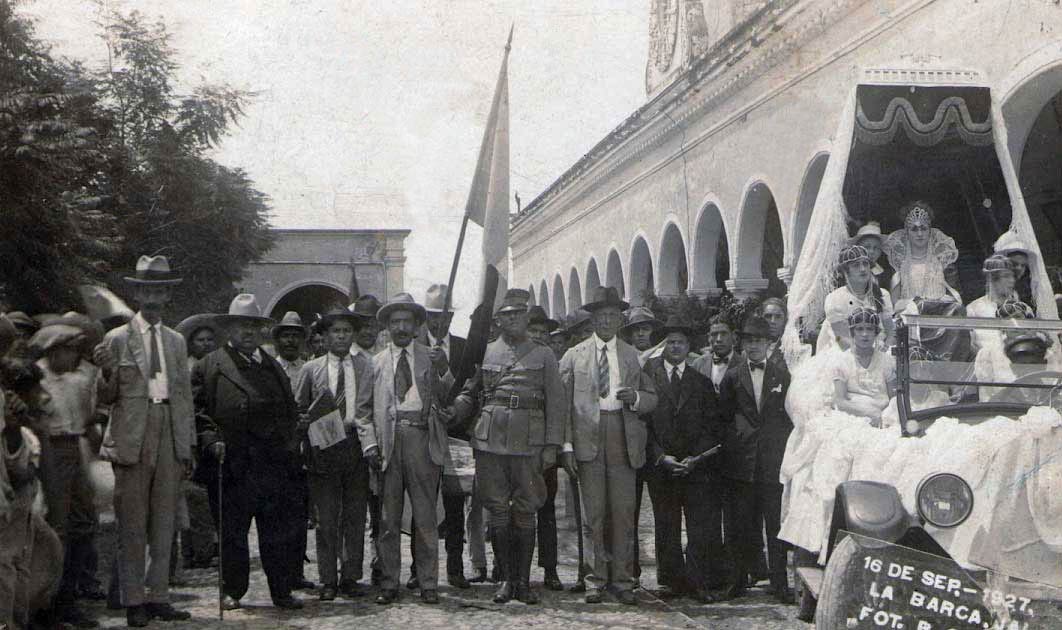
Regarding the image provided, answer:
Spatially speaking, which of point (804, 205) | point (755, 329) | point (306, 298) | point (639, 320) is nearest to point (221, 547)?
point (639, 320)

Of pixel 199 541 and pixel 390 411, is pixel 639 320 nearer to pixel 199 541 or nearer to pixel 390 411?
pixel 390 411

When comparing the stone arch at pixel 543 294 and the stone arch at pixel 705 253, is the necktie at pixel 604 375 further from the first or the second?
the stone arch at pixel 543 294

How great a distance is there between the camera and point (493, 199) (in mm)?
7598

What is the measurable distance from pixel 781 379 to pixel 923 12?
593 centimetres

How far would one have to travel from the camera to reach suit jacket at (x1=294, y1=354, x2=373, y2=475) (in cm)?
678

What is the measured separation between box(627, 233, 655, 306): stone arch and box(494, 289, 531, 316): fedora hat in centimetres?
1586

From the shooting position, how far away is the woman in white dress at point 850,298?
6.64 metres

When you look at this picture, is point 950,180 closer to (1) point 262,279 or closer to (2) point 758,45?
(2) point 758,45

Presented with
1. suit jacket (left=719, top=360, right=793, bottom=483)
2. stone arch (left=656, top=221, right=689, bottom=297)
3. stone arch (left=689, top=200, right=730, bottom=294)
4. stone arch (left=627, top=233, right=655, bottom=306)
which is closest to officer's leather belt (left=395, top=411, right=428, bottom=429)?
suit jacket (left=719, top=360, right=793, bottom=483)

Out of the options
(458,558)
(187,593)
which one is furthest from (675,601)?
(187,593)

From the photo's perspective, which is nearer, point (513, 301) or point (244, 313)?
point (244, 313)

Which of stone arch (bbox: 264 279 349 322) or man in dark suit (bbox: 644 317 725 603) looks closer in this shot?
man in dark suit (bbox: 644 317 725 603)

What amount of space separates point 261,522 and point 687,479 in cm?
274

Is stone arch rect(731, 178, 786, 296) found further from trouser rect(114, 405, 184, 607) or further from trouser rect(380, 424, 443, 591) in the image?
trouser rect(114, 405, 184, 607)
